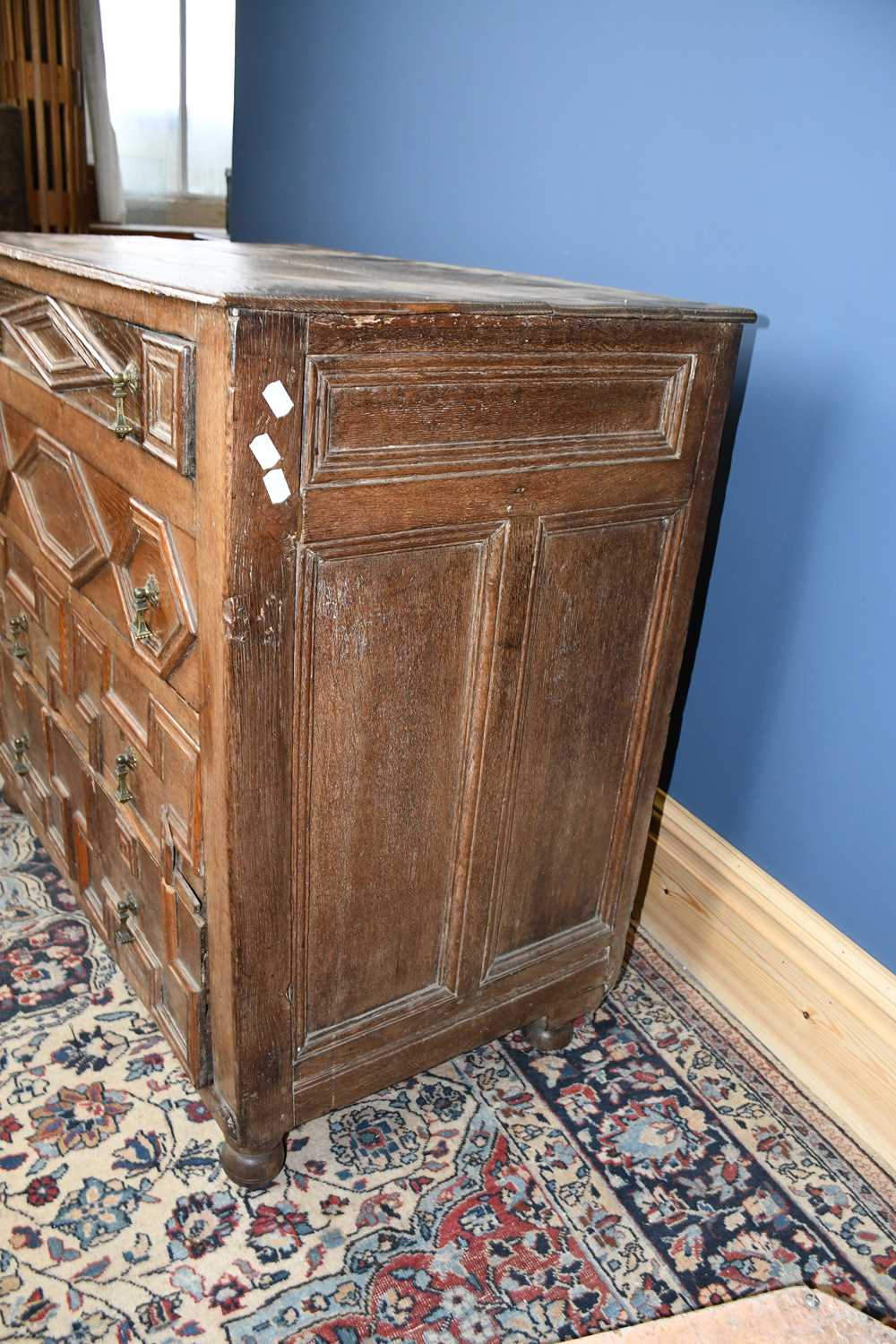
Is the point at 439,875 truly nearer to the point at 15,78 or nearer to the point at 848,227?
the point at 848,227

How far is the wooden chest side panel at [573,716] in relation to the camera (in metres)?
1.35

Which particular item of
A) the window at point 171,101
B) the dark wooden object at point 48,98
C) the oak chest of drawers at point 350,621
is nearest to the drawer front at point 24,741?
the oak chest of drawers at point 350,621

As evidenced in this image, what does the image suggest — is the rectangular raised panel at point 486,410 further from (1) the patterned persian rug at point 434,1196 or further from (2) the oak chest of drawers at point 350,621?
(1) the patterned persian rug at point 434,1196

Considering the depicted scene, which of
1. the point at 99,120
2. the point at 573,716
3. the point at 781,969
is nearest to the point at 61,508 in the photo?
the point at 573,716

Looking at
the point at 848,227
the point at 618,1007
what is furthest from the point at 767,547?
the point at 618,1007

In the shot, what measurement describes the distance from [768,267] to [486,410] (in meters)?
0.69

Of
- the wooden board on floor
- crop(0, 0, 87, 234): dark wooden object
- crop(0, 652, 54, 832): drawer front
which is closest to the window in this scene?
crop(0, 0, 87, 234): dark wooden object

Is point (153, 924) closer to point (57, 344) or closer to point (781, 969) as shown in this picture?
point (57, 344)

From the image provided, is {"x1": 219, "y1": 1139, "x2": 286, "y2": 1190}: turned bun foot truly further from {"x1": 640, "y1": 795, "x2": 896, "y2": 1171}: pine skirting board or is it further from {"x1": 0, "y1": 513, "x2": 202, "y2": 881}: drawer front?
{"x1": 640, "y1": 795, "x2": 896, "y2": 1171}: pine skirting board

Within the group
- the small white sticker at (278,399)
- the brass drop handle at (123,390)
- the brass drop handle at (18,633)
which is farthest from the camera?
the brass drop handle at (18,633)

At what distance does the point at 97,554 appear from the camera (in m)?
1.43

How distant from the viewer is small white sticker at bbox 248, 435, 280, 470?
100 centimetres

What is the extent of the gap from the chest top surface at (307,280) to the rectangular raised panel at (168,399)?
0.06 m

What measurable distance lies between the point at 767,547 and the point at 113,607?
102 centimetres
